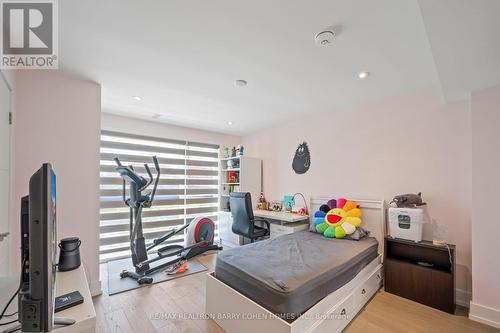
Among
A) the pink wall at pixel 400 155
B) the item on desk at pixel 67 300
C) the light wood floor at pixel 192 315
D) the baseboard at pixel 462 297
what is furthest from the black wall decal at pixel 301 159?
the item on desk at pixel 67 300

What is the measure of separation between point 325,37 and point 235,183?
3.40m

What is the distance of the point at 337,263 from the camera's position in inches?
78.0

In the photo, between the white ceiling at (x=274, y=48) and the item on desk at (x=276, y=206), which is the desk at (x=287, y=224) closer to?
the item on desk at (x=276, y=206)

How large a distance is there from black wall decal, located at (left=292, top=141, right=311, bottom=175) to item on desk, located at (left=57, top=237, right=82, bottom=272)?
10.7 ft

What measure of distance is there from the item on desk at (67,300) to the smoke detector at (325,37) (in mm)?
2175

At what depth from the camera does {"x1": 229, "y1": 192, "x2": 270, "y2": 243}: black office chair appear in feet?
10.7

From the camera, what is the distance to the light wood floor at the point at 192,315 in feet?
6.32

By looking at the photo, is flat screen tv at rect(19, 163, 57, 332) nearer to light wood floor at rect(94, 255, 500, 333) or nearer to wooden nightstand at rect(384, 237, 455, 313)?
light wood floor at rect(94, 255, 500, 333)

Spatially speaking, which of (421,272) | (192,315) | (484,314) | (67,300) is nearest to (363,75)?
(421,272)

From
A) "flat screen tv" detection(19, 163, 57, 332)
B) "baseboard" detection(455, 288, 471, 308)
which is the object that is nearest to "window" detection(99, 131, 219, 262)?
"flat screen tv" detection(19, 163, 57, 332)

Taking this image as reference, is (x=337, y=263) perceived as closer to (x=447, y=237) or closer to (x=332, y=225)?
(x=332, y=225)

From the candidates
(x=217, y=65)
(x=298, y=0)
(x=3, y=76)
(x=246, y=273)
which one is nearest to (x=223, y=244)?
(x=246, y=273)

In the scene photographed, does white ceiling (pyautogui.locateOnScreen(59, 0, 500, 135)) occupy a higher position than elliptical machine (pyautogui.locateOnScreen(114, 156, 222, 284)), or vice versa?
white ceiling (pyautogui.locateOnScreen(59, 0, 500, 135))

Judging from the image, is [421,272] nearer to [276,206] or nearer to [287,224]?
[287,224]
